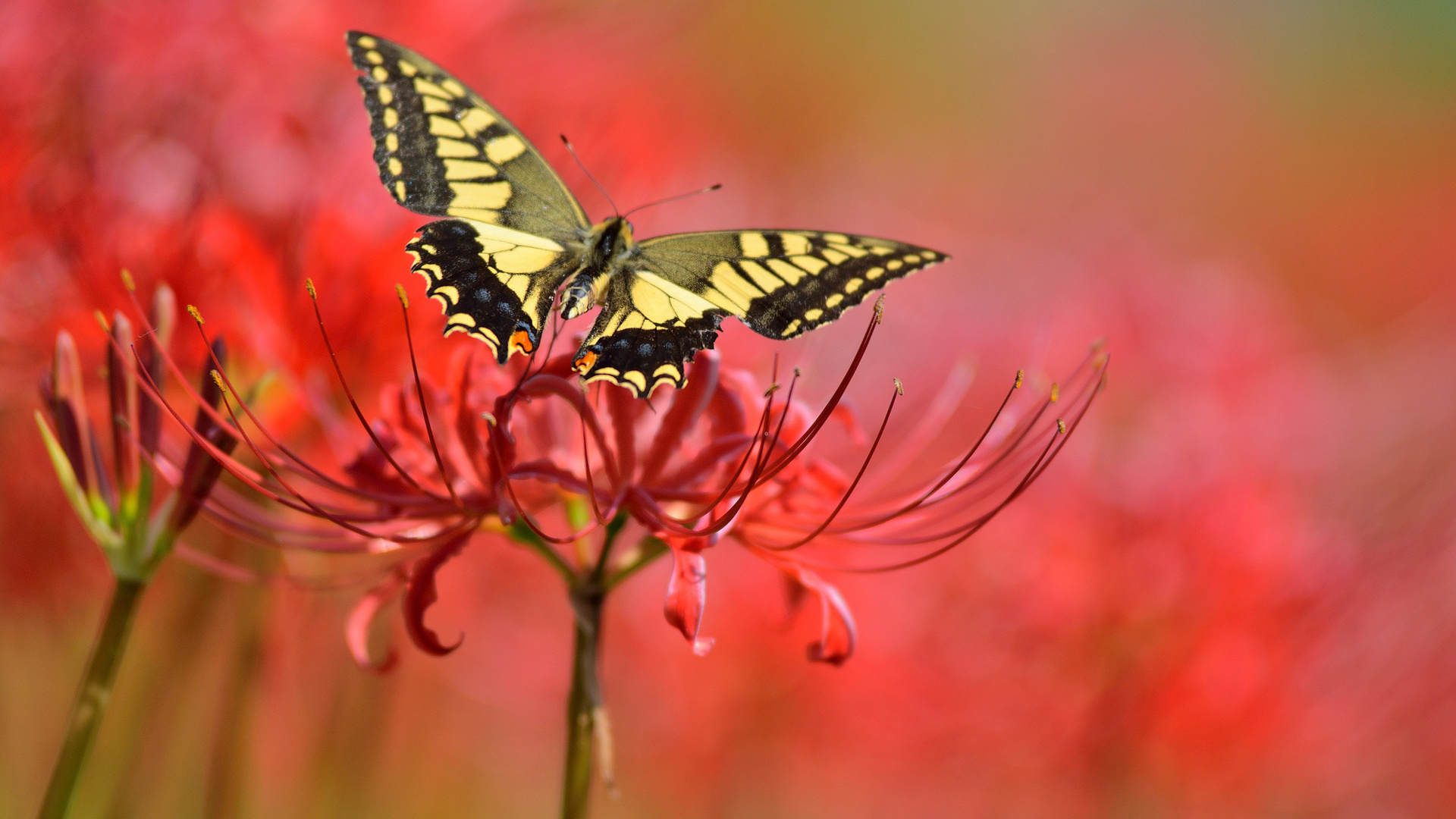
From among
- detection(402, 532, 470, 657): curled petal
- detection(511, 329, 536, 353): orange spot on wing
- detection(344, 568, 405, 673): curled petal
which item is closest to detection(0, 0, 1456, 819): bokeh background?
detection(344, 568, 405, 673): curled petal

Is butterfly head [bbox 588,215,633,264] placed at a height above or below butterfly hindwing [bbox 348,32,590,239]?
below

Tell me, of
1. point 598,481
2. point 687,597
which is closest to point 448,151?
point 598,481

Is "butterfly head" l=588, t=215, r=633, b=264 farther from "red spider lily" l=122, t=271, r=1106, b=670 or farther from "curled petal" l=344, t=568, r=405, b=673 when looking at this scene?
"curled petal" l=344, t=568, r=405, b=673

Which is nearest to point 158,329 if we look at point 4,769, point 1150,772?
point 4,769

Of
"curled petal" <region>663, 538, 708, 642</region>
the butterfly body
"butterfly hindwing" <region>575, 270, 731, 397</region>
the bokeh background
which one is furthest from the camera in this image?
the bokeh background

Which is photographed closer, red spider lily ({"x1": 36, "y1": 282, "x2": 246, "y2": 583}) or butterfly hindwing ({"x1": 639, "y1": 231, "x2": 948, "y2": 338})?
red spider lily ({"x1": 36, "y1": 282, "x2": 246, "y2": 583})

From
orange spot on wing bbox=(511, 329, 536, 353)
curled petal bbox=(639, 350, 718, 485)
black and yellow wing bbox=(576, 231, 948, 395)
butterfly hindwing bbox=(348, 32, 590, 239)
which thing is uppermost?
butterfly hindwing bbox=(348, 32, 590, 239)

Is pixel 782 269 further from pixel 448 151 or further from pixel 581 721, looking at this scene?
pixel 581 721
